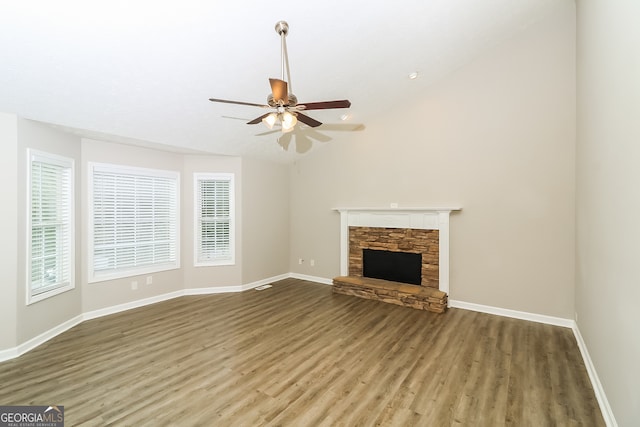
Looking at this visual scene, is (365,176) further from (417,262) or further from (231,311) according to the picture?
(231,311)

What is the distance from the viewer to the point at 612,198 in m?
2.04

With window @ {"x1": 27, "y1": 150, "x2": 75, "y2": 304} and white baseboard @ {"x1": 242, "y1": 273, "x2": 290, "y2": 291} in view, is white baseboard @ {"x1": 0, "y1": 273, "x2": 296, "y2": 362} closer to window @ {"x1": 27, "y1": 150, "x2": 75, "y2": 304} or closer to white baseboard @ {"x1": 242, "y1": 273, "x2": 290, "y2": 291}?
white baseboard @ {"x1": 242, "y1": 273, "x2": 290, "y2": 291}

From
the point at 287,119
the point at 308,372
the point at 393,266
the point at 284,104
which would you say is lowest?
the point at 308,372

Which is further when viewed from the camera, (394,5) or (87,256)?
(87,256)

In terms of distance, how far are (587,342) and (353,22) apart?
13.4 ft

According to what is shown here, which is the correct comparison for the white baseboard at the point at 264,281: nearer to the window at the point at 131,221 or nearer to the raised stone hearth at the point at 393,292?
the window at the point at 131,221

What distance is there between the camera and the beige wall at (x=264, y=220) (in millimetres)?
5566

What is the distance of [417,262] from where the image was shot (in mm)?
4867

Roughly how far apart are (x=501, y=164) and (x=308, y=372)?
12.5ft

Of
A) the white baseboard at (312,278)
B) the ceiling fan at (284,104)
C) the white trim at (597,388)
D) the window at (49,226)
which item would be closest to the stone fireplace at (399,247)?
the white baseboard at (312,278)

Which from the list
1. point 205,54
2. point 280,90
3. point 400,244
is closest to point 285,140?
point 205,54

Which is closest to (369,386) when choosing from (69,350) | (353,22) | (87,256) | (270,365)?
(270,365)

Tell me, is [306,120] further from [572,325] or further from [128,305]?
[572,325]

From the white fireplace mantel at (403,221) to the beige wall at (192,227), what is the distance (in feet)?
6.51
